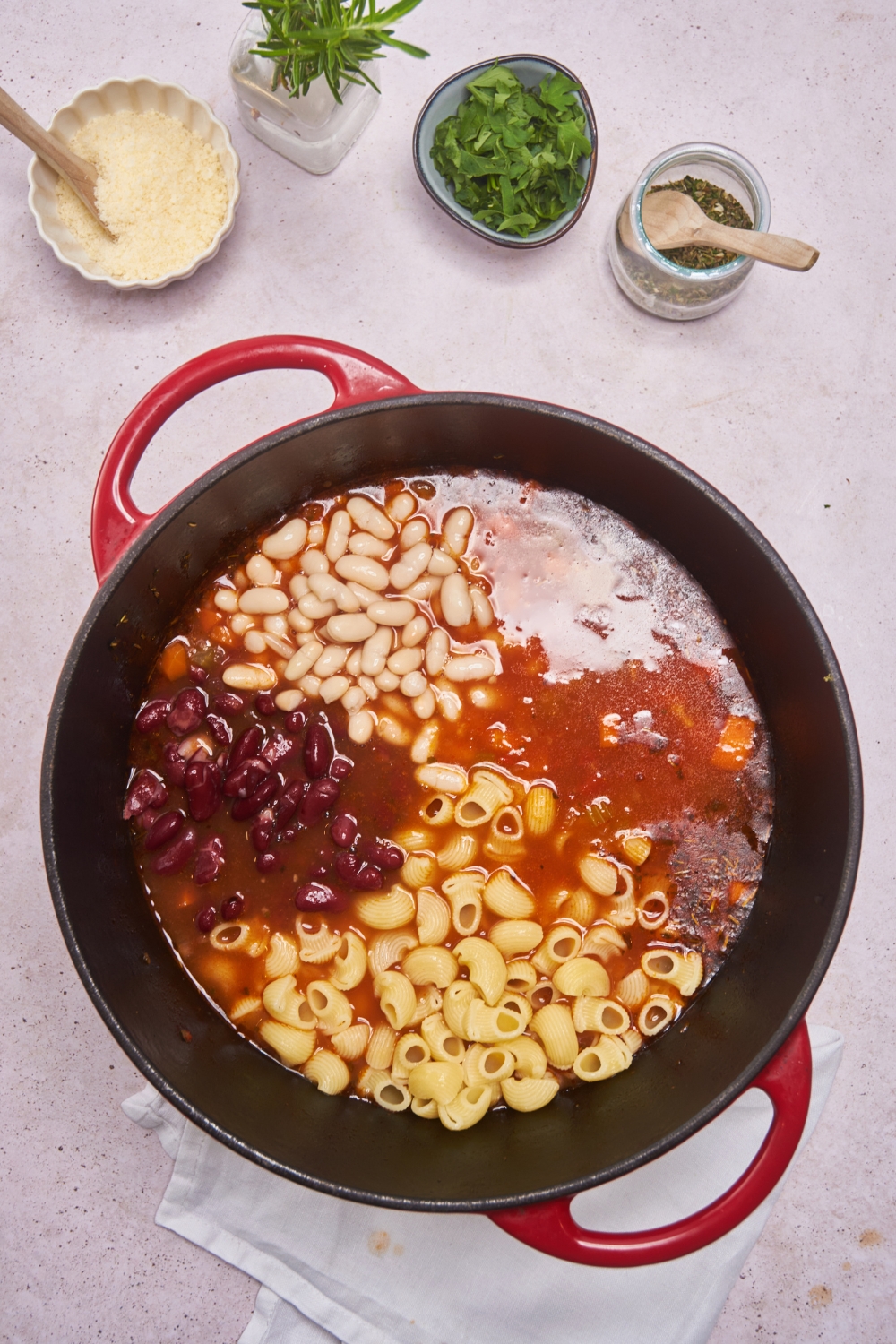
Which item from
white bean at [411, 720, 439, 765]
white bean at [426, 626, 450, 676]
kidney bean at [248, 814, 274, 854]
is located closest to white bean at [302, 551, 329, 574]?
white bean at [426, 626, 450, 676]

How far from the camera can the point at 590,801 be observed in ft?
4.99

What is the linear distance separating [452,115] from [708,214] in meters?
0.50

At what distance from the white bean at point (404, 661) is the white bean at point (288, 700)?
0.54 ft

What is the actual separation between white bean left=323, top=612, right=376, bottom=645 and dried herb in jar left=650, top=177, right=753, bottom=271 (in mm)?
843

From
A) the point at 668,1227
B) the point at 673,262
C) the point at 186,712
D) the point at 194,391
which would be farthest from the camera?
the point at 673,262

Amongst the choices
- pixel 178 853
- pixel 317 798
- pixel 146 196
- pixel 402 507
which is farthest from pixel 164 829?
pixel 146 196

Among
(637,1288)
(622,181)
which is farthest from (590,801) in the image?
(622,181)

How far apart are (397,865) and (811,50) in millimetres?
1749

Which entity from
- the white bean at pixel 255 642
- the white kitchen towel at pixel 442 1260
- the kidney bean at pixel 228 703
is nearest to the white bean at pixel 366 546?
the white bean at pixel 255 642

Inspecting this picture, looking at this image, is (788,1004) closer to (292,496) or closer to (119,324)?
(292,496)

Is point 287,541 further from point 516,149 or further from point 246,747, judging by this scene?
point 516,149

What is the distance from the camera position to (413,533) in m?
1.54

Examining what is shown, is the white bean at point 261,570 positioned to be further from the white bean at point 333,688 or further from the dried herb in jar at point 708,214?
the dried herb in jar at point 708,214

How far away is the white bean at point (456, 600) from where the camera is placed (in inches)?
58.6
